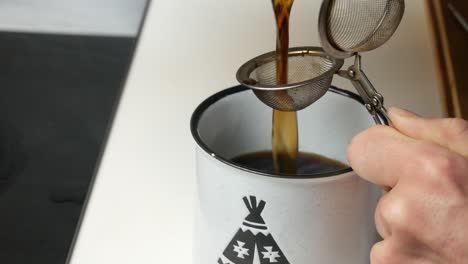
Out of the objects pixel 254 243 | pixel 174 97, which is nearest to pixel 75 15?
pixel 174 97

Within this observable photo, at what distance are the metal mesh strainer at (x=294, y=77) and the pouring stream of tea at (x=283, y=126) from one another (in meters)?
0.01

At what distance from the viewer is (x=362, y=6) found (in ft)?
1.76

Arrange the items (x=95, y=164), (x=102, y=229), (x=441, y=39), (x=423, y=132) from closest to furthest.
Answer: (x=423, y=132) → (x=102, y=229) → (x=95, y=164) → (x=441, y=39)

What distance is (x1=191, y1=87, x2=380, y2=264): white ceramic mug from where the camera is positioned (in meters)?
0.45

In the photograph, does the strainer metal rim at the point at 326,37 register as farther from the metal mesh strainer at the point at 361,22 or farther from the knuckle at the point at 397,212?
the knuckle at the point at 397,212

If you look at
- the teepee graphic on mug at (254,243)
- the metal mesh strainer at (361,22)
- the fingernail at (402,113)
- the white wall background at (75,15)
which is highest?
the metal mesh strainer at (361,22)

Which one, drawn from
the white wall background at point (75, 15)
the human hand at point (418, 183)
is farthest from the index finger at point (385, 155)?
the white wall background at point (75, 15)

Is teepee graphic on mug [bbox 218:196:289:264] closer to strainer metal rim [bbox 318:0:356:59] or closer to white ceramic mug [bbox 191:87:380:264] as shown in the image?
white ceramic mug [bbox 191:87:380:264]

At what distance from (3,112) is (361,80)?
1.62 feet

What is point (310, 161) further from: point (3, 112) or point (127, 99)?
point (3, 112)

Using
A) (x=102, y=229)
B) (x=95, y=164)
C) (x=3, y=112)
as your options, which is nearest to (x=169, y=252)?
(x=102, y=229)

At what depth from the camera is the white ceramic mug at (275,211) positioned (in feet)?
1.47

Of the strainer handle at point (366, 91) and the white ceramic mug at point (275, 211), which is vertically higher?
the strainer handle at point (366, 91)

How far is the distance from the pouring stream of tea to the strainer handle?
0.16 ft
